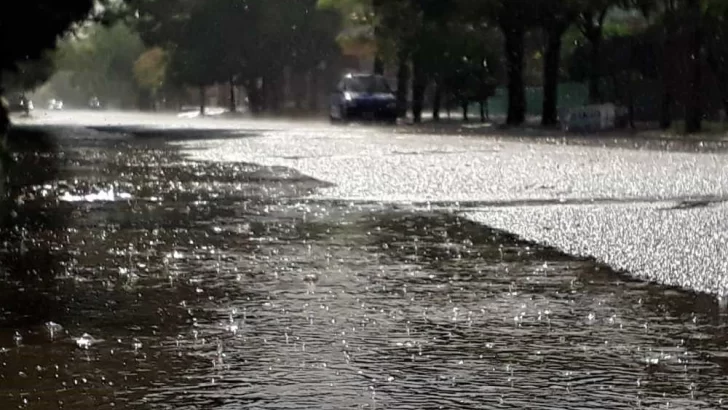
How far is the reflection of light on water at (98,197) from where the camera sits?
15250 millimetres

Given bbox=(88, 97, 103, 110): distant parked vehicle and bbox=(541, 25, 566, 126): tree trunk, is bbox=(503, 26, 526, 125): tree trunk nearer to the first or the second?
bbox=(541, 25, 566, 126): tree trunk

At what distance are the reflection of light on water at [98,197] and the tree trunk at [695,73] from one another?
2092 centimetres

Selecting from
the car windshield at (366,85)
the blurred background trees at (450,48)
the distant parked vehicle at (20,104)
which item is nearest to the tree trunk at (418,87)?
the blurred background trees at (450,48)

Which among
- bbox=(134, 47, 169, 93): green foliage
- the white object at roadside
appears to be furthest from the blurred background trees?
bbox=(134, 47, 169, 93): green foliage

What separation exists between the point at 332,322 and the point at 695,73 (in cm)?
2900

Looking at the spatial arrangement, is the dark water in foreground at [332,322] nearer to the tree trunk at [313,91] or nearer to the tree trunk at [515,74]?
the tree trunk at [515,74]

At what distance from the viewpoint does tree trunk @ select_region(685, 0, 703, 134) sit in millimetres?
34031

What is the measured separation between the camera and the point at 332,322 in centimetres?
732

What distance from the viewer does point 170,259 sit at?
32.8ft

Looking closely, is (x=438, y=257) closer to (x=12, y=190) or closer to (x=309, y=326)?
(x=309, y=326)

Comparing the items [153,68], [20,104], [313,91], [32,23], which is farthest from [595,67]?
[153,68]

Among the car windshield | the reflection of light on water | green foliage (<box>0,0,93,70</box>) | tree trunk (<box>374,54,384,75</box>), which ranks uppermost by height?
green foliage (<box>0,0,93,70</box>)

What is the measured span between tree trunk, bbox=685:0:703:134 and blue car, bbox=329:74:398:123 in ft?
53.9

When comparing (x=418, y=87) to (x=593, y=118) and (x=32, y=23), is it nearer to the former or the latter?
(x=593, y=118)
